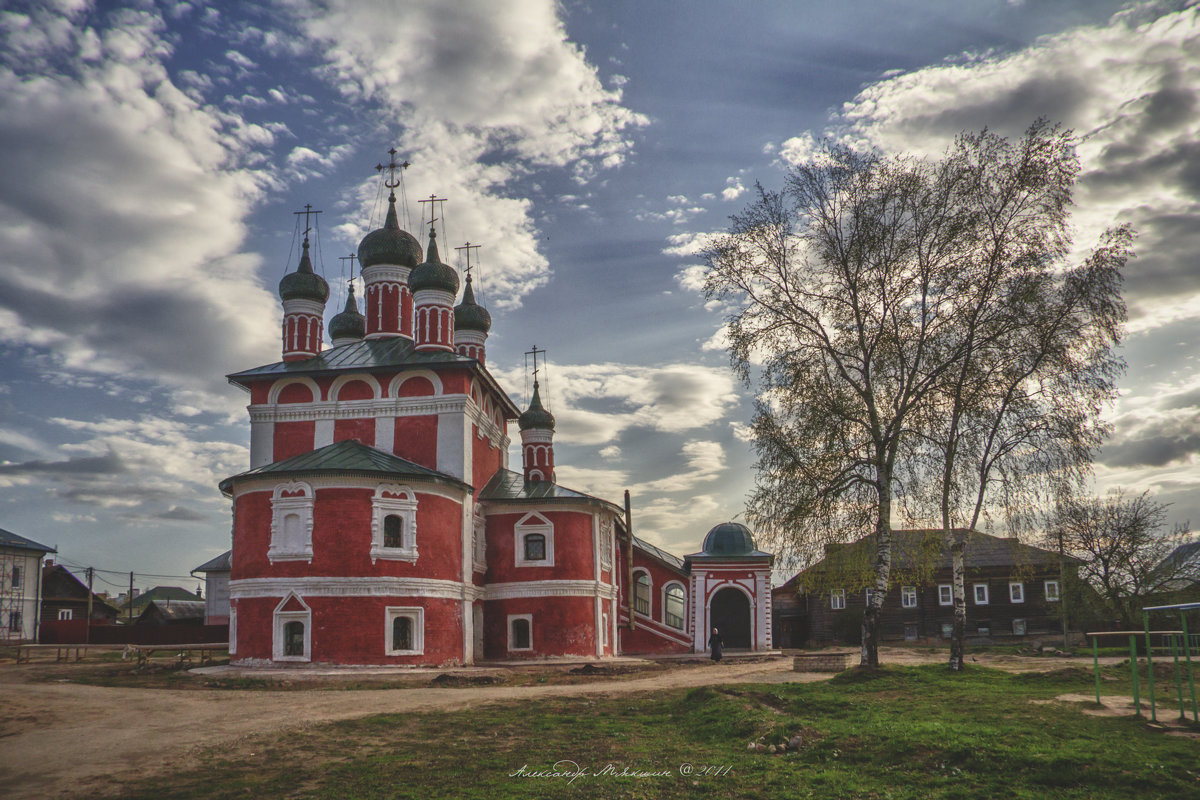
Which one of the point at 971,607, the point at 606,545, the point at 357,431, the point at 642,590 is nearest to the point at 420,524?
the point at 357,431

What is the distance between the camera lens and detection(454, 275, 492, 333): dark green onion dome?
120ft

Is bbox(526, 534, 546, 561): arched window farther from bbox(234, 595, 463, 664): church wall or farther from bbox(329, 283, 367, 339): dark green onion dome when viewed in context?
bbox(329, 283, 367, 339): dark green onion dome

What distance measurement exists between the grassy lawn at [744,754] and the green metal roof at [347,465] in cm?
1051

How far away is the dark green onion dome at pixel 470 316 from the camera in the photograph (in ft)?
120

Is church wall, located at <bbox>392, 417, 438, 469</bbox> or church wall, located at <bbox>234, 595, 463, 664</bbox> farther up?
church wall, located at <bbox>392, 417, 438, 469</bbox>

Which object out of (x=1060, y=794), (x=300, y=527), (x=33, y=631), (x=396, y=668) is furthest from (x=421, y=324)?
(x=33, y=631)

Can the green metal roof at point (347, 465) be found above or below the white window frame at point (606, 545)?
above

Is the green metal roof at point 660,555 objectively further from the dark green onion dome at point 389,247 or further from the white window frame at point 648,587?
the dark green onion dome at point 389,247

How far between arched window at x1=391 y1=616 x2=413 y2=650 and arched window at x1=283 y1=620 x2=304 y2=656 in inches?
94.0

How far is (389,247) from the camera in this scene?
32.1m

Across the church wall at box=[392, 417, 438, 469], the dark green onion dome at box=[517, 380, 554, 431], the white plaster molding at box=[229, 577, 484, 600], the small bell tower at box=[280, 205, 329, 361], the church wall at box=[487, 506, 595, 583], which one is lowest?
the white plaster molding at box=[229, 577, 484, 600]

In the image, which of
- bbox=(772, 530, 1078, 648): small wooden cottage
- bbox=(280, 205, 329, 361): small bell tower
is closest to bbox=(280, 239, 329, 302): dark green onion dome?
bbox=(280, 205, 329, 361): small bell tower

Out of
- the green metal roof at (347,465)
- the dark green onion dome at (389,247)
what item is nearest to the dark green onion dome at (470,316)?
the dark green onion dome at (389,247)

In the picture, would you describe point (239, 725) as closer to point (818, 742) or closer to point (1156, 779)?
point (818, 742)
